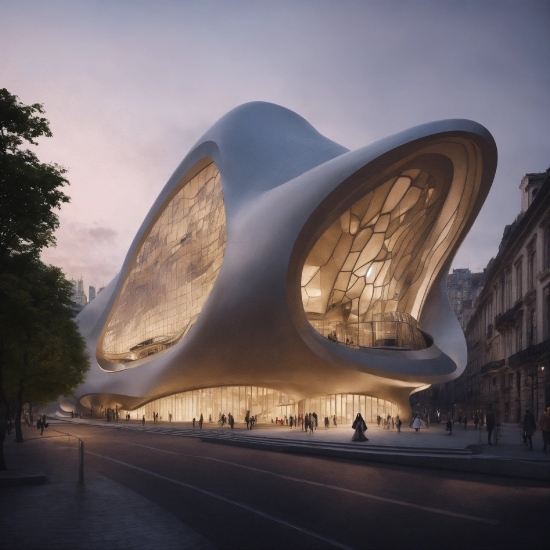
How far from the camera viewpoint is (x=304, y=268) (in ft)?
131

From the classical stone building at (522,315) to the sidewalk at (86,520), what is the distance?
2812cm

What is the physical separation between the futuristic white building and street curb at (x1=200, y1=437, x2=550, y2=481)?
47.4 feet

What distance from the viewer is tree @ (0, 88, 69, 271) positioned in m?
13.1

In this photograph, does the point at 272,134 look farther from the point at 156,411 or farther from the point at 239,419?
the point at 156,411

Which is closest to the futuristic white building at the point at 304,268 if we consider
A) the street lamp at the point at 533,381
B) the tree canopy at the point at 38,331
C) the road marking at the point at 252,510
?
the street lamp at the point at 533,381

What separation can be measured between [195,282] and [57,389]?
16.8 metres

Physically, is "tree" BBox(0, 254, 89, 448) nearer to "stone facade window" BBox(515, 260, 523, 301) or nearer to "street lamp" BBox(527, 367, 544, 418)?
"street lamp" BBox(527, 367, 544, 418)

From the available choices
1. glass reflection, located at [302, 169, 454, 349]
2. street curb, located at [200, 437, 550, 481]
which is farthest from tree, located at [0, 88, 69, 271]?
glass reflection, located at [302, 169, 454, 349]

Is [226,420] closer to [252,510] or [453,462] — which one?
[453,462]

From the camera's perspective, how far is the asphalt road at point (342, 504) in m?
7.73

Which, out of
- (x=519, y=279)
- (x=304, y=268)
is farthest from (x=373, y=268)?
(x=519, y=279)

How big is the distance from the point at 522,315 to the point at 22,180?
36.7m

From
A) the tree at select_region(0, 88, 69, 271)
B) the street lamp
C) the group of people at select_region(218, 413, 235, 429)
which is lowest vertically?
the group of people at select_region(218, 413, 235, 429)

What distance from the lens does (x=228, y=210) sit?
1625 inches
